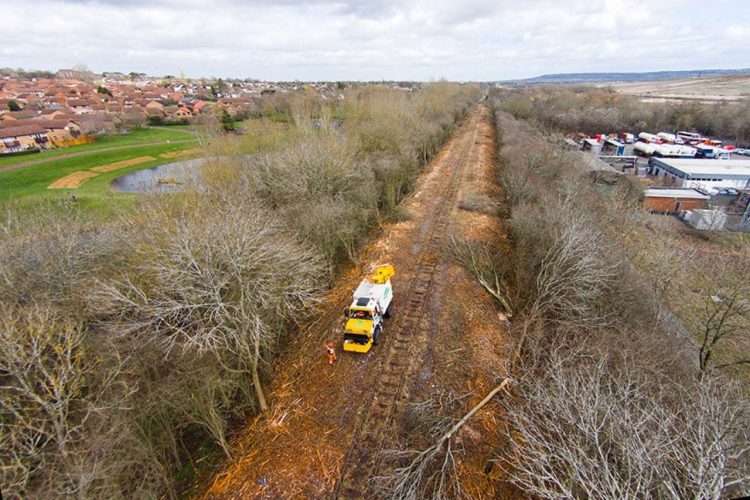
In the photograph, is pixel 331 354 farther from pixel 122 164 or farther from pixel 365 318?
pixel 122 164

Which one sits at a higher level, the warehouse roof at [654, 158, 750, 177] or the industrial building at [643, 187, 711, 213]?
the warehouse roof at [654, 158, 750, 177]

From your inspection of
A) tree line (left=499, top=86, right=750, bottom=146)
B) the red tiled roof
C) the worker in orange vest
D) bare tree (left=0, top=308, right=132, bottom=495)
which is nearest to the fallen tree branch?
the worker in orange vest

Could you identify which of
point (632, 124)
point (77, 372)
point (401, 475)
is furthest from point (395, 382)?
point (632, 124)

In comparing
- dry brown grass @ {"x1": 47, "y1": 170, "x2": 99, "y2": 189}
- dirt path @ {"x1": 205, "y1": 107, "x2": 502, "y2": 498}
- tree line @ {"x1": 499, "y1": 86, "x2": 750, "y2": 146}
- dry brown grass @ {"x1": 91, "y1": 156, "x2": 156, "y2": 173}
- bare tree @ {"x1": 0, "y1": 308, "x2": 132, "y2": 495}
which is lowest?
dirt path @ {"x1": 205, "y1": 107, "x2": 502, "y2": 498}

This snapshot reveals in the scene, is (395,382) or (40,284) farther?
(395,382)

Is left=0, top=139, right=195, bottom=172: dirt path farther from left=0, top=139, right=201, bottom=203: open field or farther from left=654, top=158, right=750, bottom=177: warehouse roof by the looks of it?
left=654, top=158, right=750, bottom=177: warehouse roof

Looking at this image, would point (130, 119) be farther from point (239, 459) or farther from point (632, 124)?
point (632, 124)
